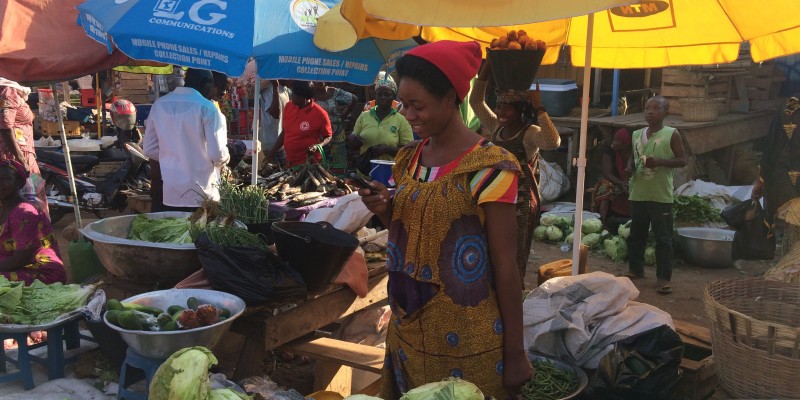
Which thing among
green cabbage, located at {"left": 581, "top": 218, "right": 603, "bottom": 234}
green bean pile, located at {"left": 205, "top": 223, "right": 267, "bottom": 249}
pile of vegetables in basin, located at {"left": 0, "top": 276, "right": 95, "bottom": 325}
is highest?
green bean pile, located at {"left": 205, "top": 223, "right": 267, "bottom": 249}

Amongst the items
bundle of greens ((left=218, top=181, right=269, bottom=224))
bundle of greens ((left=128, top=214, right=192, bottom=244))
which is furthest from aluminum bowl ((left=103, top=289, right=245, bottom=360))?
bundle of greens ((left=218, top=181, right=269, bottom=224))

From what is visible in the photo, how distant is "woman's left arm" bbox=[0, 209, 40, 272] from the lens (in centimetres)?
447

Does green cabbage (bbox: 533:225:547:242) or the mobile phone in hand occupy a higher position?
the mobile phone in hand

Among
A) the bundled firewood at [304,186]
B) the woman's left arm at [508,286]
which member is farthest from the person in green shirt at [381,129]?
the woman's left arm at [508,286]

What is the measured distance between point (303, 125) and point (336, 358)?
428 cm

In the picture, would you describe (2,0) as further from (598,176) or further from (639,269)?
(598,176)

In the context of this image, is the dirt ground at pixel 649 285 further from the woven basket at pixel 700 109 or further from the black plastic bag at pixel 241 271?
the woven basket at pixel 700 109

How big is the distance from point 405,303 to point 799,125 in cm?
536

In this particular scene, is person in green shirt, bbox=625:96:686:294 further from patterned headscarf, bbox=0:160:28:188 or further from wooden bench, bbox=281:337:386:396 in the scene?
patterned headscarf, bbox=0:160:28:188

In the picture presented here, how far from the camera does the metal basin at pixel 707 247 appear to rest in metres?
7.81

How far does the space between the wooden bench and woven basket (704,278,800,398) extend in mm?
1764

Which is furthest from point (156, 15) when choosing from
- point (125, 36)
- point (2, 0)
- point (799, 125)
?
point (799, 125)

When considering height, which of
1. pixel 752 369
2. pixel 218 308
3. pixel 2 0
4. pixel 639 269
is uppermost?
pixel 2 0

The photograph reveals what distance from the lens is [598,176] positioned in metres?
10.4
